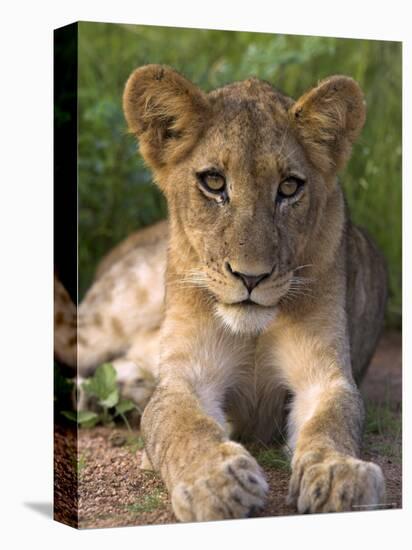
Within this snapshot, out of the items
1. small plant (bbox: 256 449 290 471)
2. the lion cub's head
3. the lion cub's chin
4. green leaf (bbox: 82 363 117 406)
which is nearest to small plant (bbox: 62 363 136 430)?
green leaf (bbox: 82 363 117 406)

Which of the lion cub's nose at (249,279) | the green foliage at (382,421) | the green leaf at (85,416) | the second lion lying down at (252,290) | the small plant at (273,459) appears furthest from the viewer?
the green leaf at (85,416)

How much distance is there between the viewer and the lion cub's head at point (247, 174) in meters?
3.29

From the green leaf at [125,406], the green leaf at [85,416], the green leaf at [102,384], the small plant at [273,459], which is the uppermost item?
the green leaf at [102,384]

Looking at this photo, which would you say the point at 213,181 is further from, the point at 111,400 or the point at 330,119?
the point at 111,400

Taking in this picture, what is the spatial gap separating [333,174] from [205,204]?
0.51m

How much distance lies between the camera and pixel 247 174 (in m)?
3.34

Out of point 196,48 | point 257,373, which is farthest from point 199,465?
point 196,48

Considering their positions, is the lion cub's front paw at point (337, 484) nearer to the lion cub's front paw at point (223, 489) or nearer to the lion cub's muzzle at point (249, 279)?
the lion cub's front paw at point (223, 489)

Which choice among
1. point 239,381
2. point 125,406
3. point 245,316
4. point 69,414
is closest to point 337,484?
point 245,316

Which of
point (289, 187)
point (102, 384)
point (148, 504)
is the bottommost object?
point (148, 504)

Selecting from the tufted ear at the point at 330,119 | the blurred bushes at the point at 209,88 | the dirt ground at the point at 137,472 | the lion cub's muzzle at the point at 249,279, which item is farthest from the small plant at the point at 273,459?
the blurred bushes at the point at 209,88

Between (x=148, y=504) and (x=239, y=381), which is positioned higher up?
(x=239, y=381)

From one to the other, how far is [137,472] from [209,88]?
8.67 feet

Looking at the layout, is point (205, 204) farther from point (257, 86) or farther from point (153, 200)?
point (153, 200)
